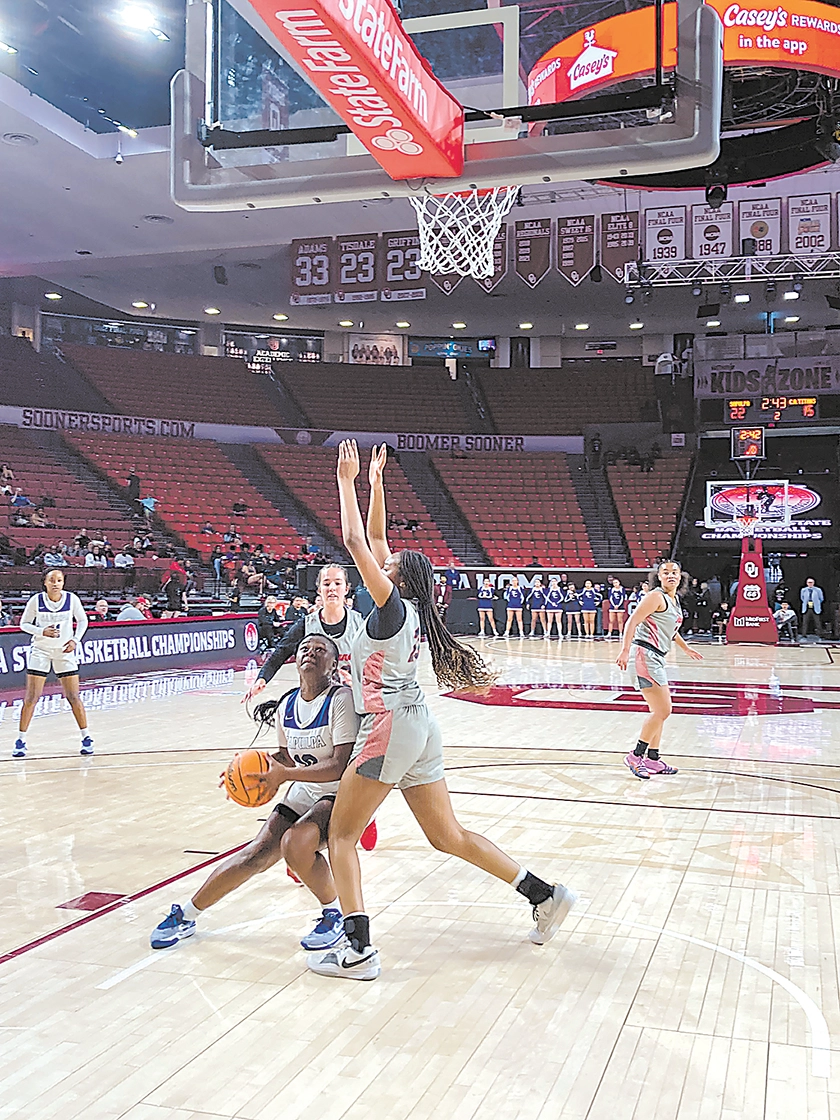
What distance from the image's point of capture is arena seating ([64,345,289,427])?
28578 mm

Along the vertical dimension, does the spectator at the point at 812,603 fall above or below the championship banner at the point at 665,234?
below

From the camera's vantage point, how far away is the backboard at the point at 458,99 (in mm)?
4914

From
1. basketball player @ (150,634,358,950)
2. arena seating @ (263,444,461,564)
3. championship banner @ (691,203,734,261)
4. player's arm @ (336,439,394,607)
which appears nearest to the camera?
player's arm @ (336,439,394,607)

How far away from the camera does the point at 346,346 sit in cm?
3347

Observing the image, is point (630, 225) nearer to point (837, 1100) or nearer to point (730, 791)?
point (730, 791)

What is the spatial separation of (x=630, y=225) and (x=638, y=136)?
588 inches

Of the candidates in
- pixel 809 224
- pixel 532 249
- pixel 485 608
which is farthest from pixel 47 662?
pixel 485 608

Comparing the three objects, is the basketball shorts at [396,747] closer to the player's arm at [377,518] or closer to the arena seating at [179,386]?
the player's arm at [377,518]

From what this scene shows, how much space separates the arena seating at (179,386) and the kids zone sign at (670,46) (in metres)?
24.1

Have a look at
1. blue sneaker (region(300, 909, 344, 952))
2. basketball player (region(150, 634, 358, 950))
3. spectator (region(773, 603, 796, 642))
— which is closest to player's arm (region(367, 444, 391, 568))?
basketball player (region(150, 634, 358, 950))

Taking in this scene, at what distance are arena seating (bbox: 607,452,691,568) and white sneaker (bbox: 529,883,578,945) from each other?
2268 centimetres

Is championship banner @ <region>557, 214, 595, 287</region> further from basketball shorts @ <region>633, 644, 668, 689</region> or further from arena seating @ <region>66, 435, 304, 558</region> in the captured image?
basketball shorts @ <region>633, 644, 668, 689</region>

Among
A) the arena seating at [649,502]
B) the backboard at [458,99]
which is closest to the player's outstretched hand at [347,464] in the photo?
the backboard at [458,99]

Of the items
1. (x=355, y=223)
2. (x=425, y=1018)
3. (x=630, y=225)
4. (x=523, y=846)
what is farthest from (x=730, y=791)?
(x=355, y=223)
